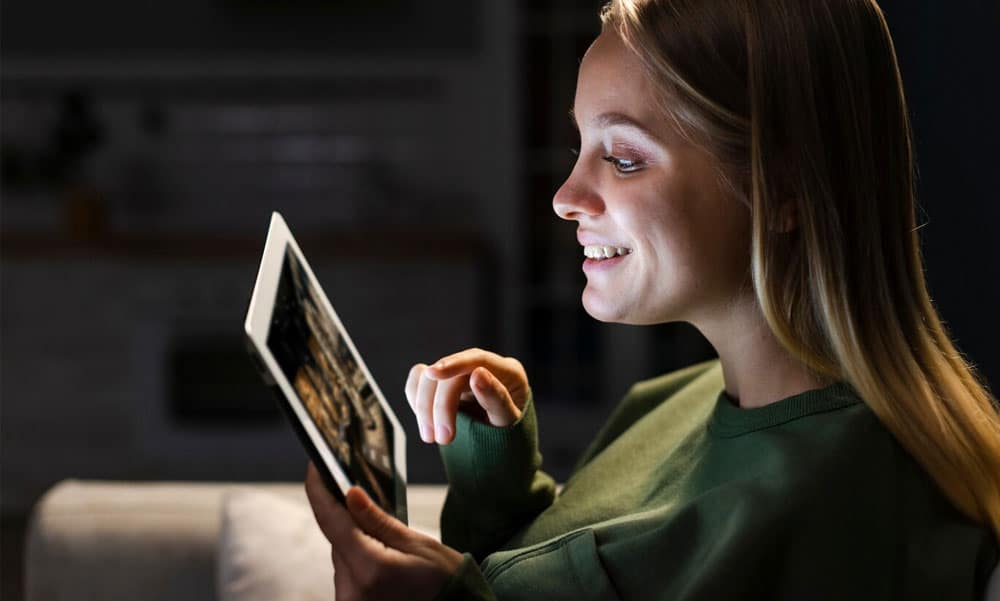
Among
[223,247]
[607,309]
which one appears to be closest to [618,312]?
[607,309]

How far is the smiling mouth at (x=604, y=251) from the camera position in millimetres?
842

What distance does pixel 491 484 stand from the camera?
1.00 metres

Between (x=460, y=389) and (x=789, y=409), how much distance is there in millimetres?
262

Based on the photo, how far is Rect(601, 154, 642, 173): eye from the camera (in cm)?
82

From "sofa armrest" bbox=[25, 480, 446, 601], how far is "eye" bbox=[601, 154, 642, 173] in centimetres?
56

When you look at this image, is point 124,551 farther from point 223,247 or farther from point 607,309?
point 223,247

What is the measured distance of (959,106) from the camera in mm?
1396

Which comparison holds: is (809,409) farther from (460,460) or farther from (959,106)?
(959,106)

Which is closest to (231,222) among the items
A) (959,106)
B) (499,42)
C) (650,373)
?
(499,42)

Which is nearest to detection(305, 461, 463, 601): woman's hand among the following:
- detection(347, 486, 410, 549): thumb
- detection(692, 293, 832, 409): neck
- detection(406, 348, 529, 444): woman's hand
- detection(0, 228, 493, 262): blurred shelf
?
detection(347, 486, 410, 549): thumb

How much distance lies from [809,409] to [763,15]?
270 mm

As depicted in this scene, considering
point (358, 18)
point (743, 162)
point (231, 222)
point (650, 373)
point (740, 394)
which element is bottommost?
point (650, 373)

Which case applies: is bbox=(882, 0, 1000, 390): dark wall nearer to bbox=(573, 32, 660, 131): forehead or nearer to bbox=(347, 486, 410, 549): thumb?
bbox=(573, 32, 660, 131): forehead

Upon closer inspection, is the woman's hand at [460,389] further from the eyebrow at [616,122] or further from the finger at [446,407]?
the eyebrow at [616,122]
